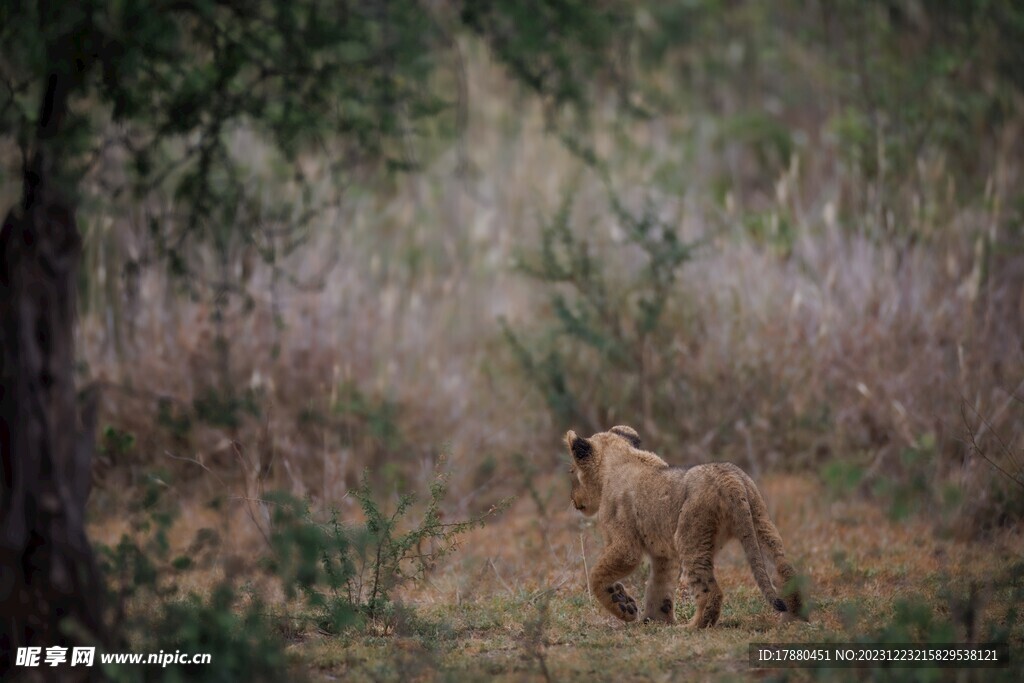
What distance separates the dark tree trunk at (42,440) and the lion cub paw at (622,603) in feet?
7.86

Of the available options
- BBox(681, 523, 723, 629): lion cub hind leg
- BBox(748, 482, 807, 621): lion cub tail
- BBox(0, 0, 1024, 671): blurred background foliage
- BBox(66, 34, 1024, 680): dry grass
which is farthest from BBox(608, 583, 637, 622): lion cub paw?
BBox(0, 0, 1024, 671): blurred background foliage

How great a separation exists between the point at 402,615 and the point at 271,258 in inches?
102

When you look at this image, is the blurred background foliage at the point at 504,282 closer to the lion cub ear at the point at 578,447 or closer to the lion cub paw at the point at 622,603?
the lion cub ear at the point at 578,447

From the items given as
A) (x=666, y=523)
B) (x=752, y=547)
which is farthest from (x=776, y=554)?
(x=666, y=523)

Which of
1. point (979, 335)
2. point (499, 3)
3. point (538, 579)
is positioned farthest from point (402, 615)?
point (979, 335)

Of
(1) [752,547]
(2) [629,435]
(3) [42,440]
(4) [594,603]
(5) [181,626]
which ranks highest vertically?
(3) [42,440]

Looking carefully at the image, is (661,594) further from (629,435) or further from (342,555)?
(342,555)

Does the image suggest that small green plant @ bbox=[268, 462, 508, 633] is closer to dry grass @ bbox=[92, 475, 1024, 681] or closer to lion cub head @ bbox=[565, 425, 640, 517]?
dry grass @ bbox=[92, 475, 1024, 681]

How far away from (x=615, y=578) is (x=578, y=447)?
0.73m

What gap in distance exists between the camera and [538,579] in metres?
6.84

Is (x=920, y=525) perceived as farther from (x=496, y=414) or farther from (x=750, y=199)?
(x=750, y=199)

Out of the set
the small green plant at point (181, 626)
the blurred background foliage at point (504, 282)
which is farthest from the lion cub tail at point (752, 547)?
the small green plant at point (181, 626)

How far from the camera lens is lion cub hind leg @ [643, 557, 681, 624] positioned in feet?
18.8

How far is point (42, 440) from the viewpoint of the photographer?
4680 mm
